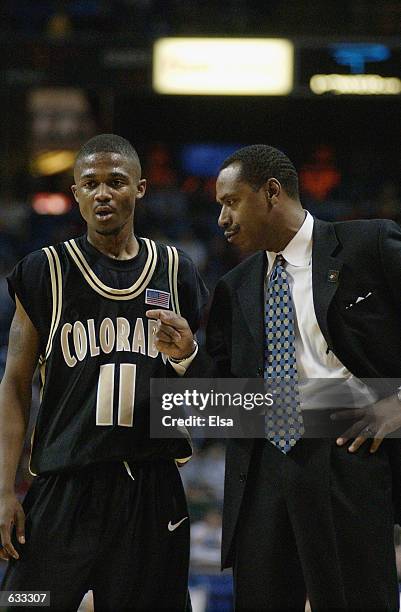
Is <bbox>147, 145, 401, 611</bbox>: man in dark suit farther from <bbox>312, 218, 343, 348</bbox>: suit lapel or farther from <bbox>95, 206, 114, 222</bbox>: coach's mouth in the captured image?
<bbox>95, 206, 114, 222</bbox>: coach's mouth

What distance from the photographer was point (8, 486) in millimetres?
2699

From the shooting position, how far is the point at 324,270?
278 centimetres

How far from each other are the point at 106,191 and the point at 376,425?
1041 mm

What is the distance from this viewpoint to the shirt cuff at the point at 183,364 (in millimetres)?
2785

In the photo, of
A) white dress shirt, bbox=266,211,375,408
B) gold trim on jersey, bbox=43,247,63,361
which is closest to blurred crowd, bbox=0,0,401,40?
white dress shirt, bbox=266,211,375,408

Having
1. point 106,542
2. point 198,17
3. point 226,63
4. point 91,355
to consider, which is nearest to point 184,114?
point 198,17

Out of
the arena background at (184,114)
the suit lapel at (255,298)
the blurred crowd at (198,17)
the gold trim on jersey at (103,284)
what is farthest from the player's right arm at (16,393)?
the blurred crowd at (198,17)

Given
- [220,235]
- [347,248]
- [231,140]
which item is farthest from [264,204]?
[231,140]

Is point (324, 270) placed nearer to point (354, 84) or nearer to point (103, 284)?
point (103, 284)

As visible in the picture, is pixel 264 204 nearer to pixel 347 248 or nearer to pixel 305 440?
pixel 347 248

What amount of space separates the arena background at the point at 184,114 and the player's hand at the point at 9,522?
3.52 m

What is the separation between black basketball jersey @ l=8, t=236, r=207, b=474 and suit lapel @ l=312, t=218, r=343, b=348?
0.45m

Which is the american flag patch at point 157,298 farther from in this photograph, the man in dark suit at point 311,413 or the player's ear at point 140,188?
the player's ear at point 140,188

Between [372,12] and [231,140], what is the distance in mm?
2710
